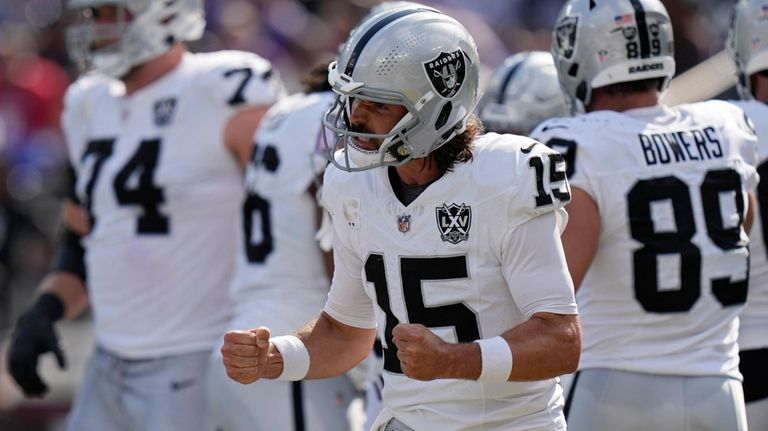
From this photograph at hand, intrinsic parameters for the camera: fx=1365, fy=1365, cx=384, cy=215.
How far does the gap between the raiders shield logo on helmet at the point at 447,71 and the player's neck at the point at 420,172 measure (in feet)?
0.54

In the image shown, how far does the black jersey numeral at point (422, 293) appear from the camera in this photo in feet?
10.4

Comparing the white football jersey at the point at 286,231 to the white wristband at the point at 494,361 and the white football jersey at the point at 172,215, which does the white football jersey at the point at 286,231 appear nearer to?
the white football jersey at the point at 172,215

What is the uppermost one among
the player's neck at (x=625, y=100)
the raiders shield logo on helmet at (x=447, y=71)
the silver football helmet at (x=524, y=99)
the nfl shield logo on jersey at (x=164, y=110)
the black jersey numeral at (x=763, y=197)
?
the raiders shield logo on helmet at (x=447, y=71)

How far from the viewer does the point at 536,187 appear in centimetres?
309

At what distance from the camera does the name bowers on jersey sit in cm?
377

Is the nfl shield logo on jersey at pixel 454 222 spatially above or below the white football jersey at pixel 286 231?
above

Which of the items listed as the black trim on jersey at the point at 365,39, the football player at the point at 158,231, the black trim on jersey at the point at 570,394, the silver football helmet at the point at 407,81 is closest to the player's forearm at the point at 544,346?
the silver football helmet at the point at 407,81

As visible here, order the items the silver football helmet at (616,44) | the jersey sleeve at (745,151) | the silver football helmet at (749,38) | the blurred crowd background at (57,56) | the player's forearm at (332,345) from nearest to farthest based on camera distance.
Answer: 1. the player's forearm at (332,345)
2. the jersey sleeve at (745,151)
3. the silver football helmet at (616,44)
4. the silver football helmet at (749,38)
5. the blurred crowd background at (57,56)

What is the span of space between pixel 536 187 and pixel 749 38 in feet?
5.55

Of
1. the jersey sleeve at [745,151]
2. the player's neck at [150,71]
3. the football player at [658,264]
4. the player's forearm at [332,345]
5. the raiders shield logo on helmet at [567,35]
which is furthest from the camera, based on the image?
the player's neck at [150,71]

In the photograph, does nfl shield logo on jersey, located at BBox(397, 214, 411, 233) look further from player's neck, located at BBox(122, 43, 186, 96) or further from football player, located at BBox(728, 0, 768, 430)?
player's neck, located at BBox(122, 43, 186, 96)

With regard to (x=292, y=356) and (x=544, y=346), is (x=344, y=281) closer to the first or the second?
(x=292, y=356)

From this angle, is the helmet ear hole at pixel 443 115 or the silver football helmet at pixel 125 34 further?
the silver football helmet at pixel 125 34

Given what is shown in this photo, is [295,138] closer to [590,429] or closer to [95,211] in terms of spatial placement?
[95,211]
